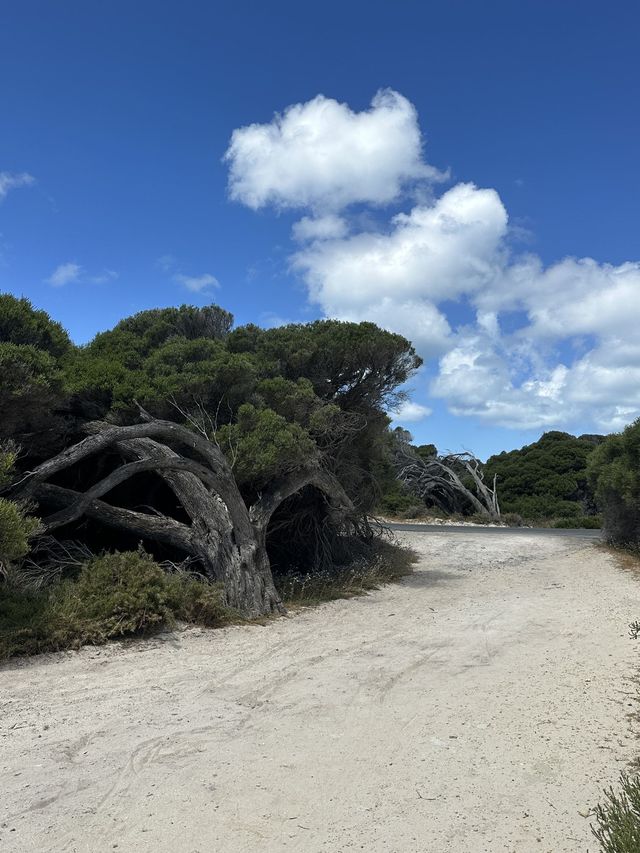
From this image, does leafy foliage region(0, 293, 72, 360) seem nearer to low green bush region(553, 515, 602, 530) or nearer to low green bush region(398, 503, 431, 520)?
low green bush region(398, 503, 431, 520)

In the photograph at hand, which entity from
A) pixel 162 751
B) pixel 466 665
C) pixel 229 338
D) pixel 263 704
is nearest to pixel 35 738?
pixel 162 751

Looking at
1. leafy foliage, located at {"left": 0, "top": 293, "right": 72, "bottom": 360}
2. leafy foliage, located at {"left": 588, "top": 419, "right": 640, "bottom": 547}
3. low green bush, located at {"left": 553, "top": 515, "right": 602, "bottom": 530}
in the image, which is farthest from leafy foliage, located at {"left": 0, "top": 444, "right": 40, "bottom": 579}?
low green bush, located at {"left": 553, "top": 515, "right": 602, "bottom": 530}

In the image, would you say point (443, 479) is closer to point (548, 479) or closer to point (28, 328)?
point (548, 479)

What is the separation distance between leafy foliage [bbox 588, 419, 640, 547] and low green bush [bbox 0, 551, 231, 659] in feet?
43.3

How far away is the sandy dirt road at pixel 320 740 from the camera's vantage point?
359cm

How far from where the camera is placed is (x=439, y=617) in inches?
412

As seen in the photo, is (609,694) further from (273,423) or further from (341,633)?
(273,423)

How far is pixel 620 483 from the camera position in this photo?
17969mm

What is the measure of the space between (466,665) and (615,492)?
14.2m

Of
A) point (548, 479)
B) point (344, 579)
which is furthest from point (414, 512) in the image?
point (344, 579)

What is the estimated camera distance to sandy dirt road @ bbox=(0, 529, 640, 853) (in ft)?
11.8

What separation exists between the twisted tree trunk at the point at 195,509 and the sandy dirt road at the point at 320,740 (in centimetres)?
133

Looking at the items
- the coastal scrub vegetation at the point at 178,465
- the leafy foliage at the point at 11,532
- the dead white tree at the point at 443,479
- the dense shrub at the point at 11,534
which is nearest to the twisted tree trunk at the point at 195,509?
the coastal scrub vegetation at the point at 178,465

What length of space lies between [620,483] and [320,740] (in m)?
15.8
